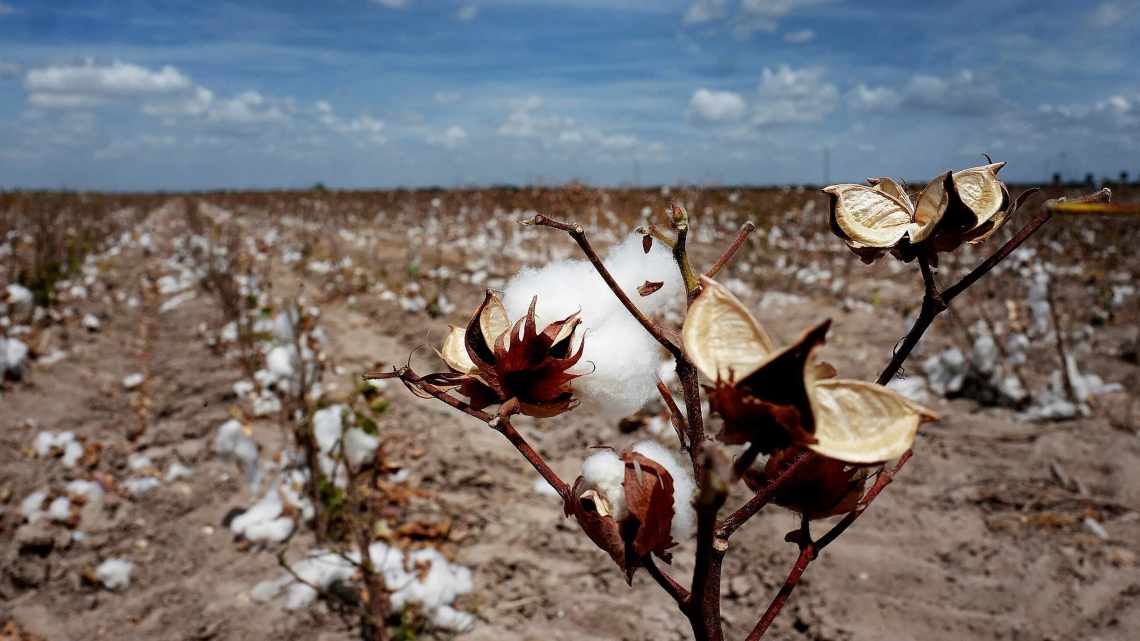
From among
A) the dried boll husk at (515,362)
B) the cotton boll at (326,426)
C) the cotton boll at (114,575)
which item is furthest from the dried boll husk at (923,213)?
the cotton boll at (114,575)

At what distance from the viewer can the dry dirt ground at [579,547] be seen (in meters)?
2.56

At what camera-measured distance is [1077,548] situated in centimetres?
288

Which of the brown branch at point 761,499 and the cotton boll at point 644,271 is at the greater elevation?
the cotton boll at point 644,271

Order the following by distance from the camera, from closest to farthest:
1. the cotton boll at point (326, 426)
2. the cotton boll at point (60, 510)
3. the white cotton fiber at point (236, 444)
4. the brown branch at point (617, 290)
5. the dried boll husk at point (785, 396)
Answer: the dried boll husk at point (785, 396) < the brown branch at point (617, 290) < the cotton boll at point (326, 426) < the white cotton fiber at point (236, 444) < the cotton boll at point (60, 510)

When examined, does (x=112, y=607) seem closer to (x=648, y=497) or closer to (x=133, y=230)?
(x=648, y=497)

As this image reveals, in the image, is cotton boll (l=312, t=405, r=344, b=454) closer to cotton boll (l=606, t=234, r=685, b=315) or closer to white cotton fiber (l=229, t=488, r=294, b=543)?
white cotton fiber (l=229, t=488, r=294, b=543)

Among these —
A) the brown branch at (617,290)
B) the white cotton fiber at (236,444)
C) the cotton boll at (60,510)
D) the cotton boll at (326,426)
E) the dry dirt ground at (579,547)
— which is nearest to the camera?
the brown branch at (617,290)

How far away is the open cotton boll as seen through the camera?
62 cm

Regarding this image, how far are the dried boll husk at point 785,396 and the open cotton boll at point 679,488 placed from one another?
18 cm

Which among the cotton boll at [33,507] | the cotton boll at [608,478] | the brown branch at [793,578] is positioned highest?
the cotton boll at [608,478]

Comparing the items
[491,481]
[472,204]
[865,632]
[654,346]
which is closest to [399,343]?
[491,481]

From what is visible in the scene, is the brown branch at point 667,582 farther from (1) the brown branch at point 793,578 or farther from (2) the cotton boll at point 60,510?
(2) the cotton boll at point 60,510

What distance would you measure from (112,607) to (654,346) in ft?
9.98

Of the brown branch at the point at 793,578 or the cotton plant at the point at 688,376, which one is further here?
the brown branch at the point at 793,578
